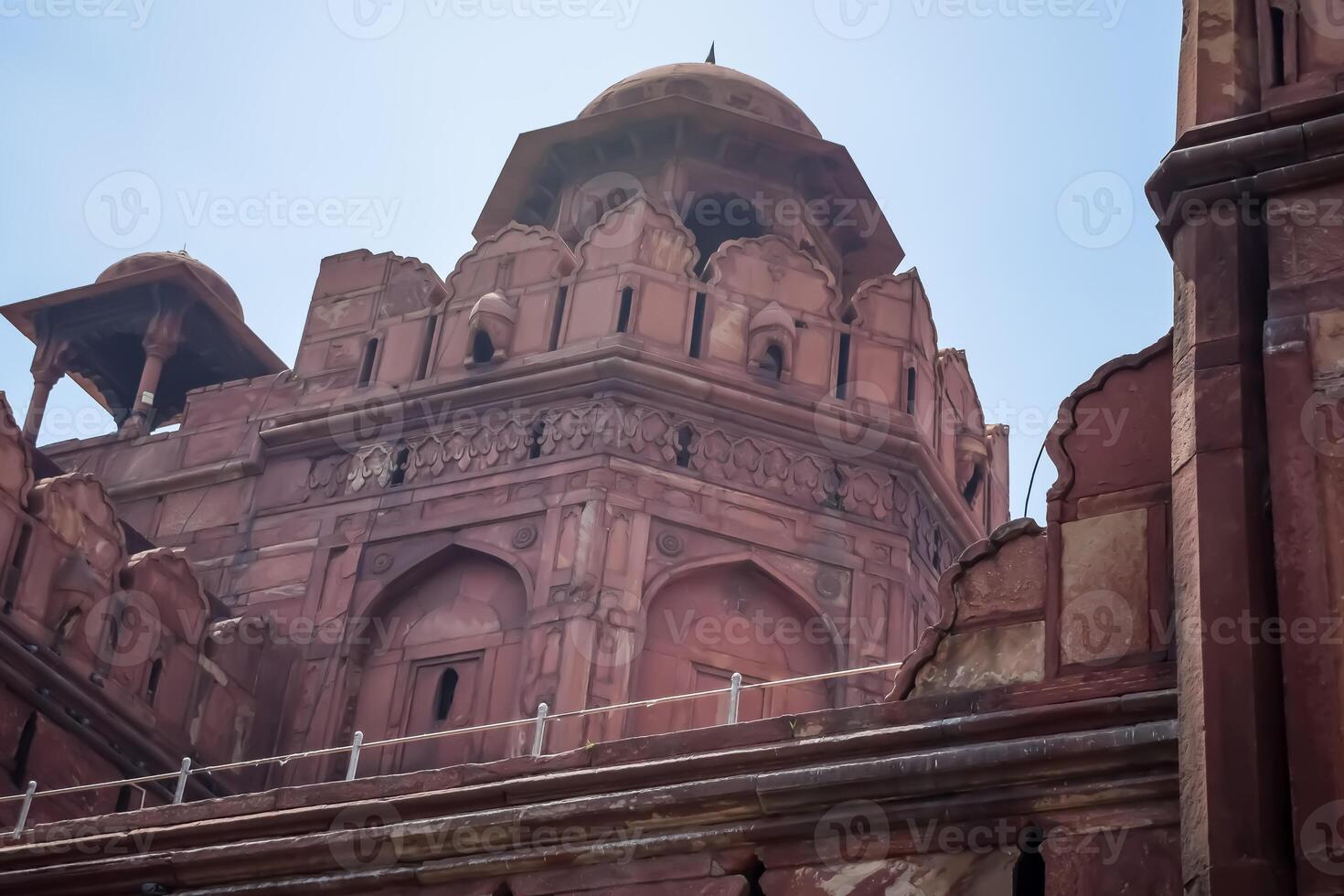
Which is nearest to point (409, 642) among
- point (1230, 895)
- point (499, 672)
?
point (499, 672)

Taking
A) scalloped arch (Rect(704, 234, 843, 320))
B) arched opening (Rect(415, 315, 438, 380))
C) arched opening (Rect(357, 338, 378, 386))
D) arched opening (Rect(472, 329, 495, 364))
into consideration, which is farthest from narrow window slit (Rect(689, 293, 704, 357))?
arched opening (Rect(357, 338, 378, 386))

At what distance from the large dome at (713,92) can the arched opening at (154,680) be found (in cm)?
754

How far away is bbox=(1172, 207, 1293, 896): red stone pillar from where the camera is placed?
8.09 metres

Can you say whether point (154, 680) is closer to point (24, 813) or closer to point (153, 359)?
point (24, 813)

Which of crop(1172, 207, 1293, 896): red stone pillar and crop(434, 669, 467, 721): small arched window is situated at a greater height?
crop(434, 669, 467, 721): small arched window

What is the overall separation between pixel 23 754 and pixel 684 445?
217 inches

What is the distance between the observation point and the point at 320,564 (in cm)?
1747

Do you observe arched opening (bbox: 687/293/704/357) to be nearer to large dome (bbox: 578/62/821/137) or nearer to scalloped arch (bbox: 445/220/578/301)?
scalloped arch (bbox: 445/220/578/301)

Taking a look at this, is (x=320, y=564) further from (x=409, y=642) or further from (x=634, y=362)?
(x=634, y=362)

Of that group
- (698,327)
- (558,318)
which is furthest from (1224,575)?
(558,318)

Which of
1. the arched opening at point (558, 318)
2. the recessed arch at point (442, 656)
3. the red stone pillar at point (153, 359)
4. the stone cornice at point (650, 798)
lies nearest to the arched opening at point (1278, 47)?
the stone cornice at point (650, 798)

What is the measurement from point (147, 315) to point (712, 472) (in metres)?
7.57

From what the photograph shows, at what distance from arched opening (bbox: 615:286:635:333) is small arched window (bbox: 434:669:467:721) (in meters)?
3.06

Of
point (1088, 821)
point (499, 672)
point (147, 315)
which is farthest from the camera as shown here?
point (147, 315)
